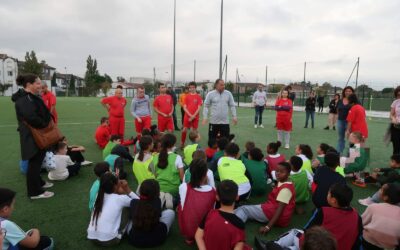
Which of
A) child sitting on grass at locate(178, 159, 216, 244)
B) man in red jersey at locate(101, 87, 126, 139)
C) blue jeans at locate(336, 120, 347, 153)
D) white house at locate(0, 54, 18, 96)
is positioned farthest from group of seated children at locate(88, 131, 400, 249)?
white house at locate(0, 54, 18, 96)

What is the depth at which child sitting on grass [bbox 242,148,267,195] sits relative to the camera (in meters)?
4.87

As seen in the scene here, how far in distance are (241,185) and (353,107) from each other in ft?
12.5

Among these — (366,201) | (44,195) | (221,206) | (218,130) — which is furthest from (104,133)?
(366,201)

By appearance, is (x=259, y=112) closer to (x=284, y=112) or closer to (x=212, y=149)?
(x=284, y=112)

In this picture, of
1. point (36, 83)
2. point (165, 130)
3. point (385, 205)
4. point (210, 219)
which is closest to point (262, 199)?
point (385, 205)

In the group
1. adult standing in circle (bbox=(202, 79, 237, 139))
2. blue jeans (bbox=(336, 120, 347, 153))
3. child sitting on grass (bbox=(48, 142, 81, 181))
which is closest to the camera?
child sitting on grass (bbox=(48, 142, 81, 181))

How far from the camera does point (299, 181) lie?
4.59 meters

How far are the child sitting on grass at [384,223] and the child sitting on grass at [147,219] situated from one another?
225 cm

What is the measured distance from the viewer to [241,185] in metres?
4.31

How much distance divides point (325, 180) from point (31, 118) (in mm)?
A: 4202

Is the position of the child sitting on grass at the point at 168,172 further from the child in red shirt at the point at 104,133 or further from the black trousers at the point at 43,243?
the child in red shirt at the point at 104,133

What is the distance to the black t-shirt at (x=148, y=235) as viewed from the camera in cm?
339

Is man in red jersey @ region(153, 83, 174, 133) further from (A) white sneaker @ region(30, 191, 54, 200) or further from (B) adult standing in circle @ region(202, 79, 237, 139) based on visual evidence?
(A) white sneaker @ region(30, 191, 54, 200)

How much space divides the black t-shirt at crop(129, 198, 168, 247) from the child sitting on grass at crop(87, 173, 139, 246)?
16 centimetres
